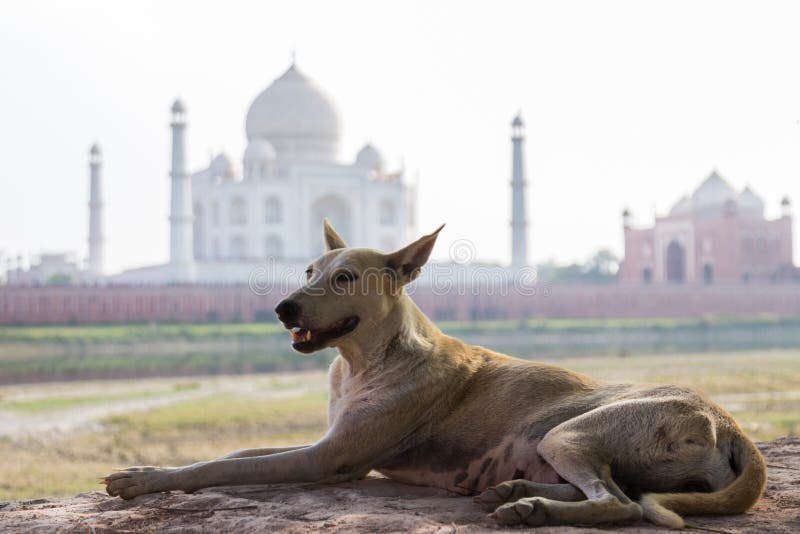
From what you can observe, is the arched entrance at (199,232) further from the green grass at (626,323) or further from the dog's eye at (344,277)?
the dog's eye at (344,277)

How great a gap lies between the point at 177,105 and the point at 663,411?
24.8m

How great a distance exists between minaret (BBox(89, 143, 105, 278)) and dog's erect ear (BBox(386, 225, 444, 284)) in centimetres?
2609

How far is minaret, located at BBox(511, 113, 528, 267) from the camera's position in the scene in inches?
1054

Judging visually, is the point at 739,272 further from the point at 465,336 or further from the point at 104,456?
the point at 104,456

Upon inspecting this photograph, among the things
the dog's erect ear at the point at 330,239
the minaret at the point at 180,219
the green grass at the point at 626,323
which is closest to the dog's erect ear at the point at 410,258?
the dog's erect ear at the point at 330,239

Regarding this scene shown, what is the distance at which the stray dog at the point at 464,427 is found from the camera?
181 centimetres

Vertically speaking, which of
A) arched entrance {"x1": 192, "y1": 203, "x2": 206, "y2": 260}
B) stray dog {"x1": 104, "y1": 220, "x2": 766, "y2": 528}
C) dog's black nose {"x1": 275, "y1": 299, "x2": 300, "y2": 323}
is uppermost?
arched entrance {"x1": 192, "y1": 203, "x2": 206, "y2": 260}

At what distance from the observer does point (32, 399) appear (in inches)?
448

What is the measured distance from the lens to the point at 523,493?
1.78 meters

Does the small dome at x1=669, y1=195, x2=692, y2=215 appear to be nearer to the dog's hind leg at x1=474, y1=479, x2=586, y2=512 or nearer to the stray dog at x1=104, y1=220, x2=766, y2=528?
the stray dog at x1=104, y1=220, x2=766, y2=528

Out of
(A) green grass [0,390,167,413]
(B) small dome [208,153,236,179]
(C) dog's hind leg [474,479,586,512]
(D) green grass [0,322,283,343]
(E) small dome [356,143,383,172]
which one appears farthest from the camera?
(E) small dome [356,143,383,172]

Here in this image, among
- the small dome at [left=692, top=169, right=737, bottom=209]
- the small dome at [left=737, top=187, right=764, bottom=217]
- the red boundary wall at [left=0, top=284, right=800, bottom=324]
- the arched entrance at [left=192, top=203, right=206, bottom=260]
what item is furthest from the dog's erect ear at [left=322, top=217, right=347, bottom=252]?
the arched entrance at [left=192, top=203, right=206, bottom=260]

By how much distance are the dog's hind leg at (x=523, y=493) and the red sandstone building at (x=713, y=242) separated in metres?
25.4

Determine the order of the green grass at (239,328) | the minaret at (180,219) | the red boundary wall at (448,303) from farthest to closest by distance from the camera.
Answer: the minaret at (180,219)
the red boundary wall at (448,303)
the green grass at (239,328)
